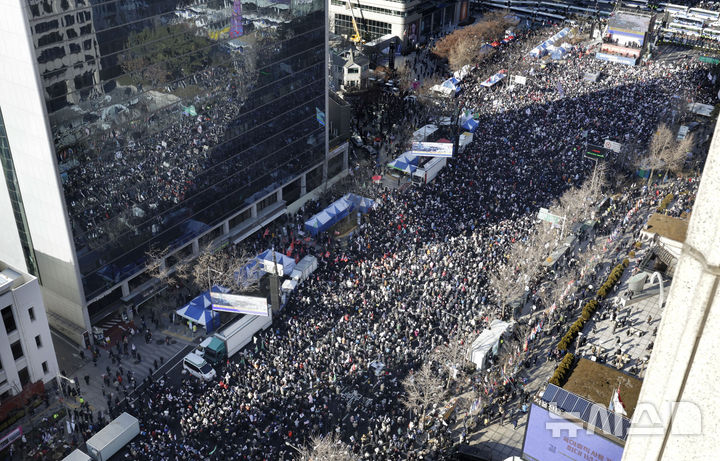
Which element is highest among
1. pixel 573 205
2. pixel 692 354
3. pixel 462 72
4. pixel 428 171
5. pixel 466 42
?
pixel 692 354

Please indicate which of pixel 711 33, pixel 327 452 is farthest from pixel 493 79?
pixel 327 452

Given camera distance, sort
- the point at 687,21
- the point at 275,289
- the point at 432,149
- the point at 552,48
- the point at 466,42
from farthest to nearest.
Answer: the point at 687,21 → the point at 552,48 → the point at 466,42 → the point at 432,149 → the point at 275,289

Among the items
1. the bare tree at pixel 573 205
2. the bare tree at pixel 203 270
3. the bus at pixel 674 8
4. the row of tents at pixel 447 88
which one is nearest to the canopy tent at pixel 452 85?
the row of tents at pixel 447 88

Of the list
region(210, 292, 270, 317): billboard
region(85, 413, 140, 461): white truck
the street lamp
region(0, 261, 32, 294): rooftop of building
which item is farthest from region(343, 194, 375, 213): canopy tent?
region(0, 261, 32, 294): rooftop of building

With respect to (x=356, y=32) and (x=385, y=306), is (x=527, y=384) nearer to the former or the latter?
(x=385, y=306)

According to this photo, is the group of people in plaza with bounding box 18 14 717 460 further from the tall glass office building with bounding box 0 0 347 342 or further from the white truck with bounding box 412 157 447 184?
the white truck with bounding box 412 157 447 184

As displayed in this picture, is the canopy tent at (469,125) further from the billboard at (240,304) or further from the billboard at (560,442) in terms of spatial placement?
the billboard at (560,442)
